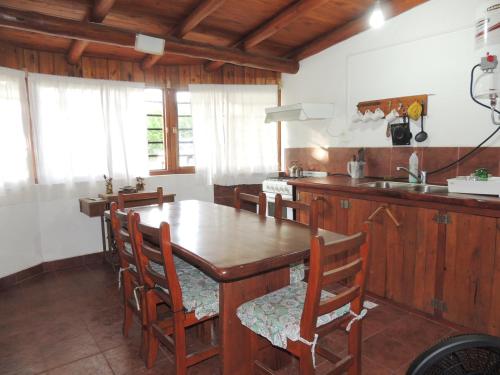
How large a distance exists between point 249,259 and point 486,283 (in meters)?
1.69

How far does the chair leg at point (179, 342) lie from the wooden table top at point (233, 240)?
331 mm

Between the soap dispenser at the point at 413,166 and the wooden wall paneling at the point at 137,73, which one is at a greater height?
the wooden wall paneling at the point at 137,73

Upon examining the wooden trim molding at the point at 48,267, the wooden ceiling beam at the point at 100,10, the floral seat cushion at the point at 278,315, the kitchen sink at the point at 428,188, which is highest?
the wooden ceiling beam at the point at 100,10

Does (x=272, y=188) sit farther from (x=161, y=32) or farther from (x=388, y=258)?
(x=161, y=32)

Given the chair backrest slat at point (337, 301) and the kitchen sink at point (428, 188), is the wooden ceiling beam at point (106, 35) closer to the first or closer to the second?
the kitchen sink at point (428, 188)

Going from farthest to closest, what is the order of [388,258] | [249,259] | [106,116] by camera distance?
[106,116], [388,258], [249,259]

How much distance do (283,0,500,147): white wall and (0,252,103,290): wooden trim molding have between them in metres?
3.03

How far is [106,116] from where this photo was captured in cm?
403

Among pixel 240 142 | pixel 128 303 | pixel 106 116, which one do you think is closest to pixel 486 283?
pixel 128 303

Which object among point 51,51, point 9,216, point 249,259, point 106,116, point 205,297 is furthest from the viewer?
point 106,116

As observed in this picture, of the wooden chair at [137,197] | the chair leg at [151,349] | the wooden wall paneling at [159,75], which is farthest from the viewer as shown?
the wooden wall paneling at [159,75]

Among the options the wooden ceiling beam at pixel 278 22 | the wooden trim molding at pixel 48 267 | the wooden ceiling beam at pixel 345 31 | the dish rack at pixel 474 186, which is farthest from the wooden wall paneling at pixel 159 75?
the dish rack at pixel 474 186

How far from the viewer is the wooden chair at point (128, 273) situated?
6.91 feet

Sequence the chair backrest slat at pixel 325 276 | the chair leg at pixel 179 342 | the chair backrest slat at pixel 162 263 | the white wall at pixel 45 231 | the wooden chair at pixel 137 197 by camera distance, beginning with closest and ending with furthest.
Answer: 1. the chair backrest slat at pixel 325 276
2. the chair backrest slat at pixel 162 263
3. the chair leg at pixel 179 342
4. the wooden chair at pixel 137 197
5. the white wall at pixel 45 231
